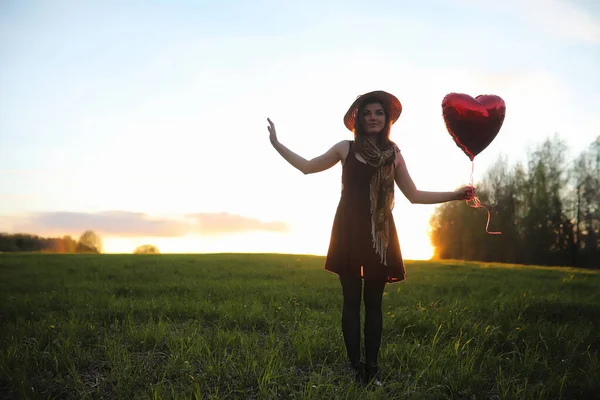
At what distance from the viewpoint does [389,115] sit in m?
4.09

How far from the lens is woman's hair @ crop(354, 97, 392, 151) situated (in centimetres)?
406

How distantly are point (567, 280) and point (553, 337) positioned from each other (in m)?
10.3

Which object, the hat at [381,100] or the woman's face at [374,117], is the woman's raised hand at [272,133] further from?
the woman's face at [374,117]

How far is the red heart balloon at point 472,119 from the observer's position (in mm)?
4738

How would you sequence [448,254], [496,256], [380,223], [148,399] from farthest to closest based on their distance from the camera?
1. [448,254]
2. [496,256]
3. [380,223]
4. [148,399]

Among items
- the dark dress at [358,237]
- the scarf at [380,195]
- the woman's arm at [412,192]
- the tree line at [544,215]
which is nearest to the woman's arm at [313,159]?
the dark dress at [358,237]

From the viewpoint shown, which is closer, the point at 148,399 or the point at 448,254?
the point at 148,399

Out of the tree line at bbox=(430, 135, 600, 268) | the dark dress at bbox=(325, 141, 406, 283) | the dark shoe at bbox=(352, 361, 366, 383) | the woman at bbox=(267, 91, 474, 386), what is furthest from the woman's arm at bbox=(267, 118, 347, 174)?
the tree line at bbox=(430, 135, 600, 268)

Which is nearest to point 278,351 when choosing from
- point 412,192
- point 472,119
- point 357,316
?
point 357,316

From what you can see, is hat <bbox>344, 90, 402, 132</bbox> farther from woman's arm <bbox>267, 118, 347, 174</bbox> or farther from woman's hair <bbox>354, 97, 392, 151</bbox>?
woman's arm <bbox>267, 118, 347, 174</bbox>

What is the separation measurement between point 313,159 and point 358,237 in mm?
886

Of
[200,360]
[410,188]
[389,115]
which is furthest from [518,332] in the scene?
[200,360]

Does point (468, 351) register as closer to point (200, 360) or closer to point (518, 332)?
point (518, 332)

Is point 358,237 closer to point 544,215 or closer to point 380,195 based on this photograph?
point 380,195
